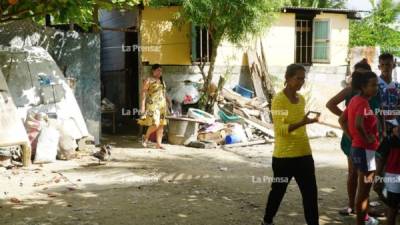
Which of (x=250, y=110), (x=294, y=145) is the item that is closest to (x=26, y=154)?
(x=294, y=145)

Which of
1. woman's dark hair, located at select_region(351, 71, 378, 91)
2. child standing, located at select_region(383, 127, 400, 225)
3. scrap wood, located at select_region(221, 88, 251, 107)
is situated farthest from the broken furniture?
child standing, located at select_region(383, 127, 400, 225)

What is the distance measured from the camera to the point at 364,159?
413 cm

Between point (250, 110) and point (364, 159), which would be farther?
point (250, 110)

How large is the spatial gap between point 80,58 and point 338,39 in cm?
902

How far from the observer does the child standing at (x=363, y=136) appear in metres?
4.09

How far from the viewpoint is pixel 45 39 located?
30.2 feet

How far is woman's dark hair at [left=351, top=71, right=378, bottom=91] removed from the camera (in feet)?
13.7

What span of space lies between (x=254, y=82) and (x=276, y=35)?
6.17 feet

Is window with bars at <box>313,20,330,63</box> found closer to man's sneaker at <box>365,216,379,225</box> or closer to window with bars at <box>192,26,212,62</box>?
window with bars at <box>192,26,212,62</box>

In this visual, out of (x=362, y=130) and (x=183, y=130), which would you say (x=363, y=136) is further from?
(x=183, y=130)

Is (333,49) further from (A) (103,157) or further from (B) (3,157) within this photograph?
(B) (3,157)

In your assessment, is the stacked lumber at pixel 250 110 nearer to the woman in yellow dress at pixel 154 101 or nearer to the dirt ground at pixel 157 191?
the dirt ground at pixel 157 191

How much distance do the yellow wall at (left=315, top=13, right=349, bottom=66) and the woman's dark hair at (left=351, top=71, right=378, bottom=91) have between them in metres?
11.1

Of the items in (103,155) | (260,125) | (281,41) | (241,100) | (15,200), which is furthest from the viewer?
(281,41)
